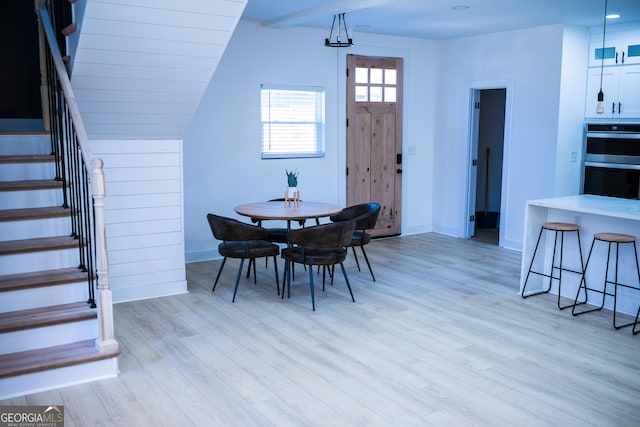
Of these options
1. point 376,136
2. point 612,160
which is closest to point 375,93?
point 376,136

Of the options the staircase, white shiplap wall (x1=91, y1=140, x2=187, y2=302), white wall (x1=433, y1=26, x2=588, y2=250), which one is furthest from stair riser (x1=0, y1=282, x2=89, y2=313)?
white wall (x1=433, y1=26, x2=588, y2=250)

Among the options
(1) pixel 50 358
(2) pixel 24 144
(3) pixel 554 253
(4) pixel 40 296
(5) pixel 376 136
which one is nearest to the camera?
(1) pixel 50 358

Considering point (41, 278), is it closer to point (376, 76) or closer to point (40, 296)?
point (40, 296)

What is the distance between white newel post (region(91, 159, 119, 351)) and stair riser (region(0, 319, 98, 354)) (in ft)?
0.39

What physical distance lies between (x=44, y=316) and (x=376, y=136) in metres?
5.13

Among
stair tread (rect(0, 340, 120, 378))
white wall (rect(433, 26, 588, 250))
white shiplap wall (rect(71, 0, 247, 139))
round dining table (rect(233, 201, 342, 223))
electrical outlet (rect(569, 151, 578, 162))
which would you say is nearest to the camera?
stair tread (rect(0, 340, 120, 378))

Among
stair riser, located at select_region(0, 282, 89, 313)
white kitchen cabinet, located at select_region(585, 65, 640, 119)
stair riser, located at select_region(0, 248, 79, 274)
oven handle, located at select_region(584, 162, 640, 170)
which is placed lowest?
stair riser, located at select_region(0, 282, 89, 313)

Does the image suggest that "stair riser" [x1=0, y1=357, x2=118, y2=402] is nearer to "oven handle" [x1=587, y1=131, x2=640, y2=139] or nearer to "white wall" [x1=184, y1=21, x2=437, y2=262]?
"white wall" [x1=184, y1=21, x2=437, y2=262]

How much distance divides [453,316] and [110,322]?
2664 millimetres

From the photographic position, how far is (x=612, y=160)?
21.9 ft

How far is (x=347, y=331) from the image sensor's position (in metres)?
4.43

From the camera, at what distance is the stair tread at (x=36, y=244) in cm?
371

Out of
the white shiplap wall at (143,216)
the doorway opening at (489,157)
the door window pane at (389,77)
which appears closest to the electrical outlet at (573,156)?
the doorway opening at (489,157)

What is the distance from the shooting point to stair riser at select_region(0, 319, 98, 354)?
3432mm
